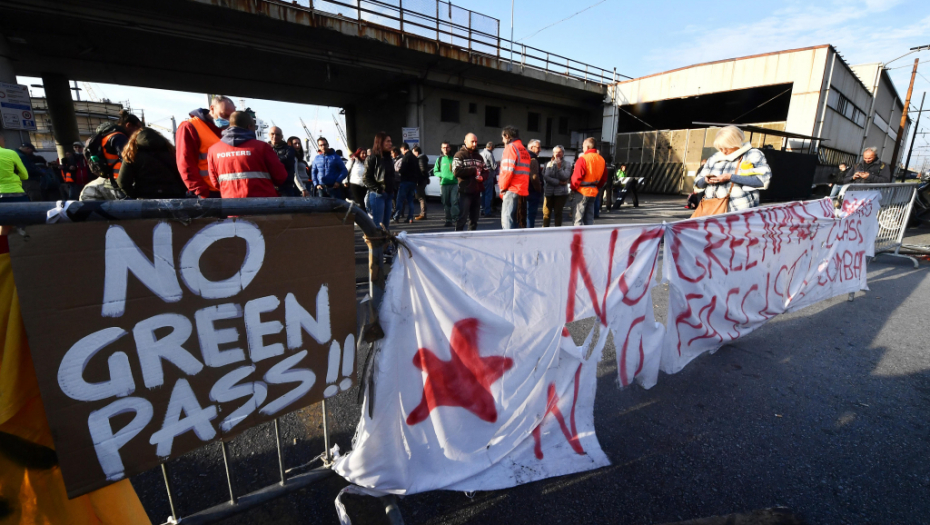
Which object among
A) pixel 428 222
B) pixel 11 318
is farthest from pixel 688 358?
pixel 428 222

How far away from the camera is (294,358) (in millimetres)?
1443

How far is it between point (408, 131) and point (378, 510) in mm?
16735

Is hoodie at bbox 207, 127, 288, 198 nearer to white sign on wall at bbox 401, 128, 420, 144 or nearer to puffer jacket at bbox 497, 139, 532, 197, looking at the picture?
puffer jacket at bbox 497, 139, 532, 197

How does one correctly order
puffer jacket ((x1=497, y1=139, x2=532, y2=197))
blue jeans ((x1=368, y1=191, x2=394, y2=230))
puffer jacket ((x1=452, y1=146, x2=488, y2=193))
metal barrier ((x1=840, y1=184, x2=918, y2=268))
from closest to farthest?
metal barrier ((x1=840, y1=184, x2=918, y2=268))
blue jeans ((x1=368, y1=191, x2=394, y2=230))
puffer jacket ((x1=497, y1=139, x2=532, y2=197))
puffer jacket ((x1=452, y1=146, x2=488, y2=193))

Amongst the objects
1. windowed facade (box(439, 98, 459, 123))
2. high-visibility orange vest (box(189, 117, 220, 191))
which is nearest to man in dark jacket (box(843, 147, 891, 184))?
high-visibility orange vest (box(189, 117, 220, 191))

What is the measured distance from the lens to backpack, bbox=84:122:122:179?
406 cm

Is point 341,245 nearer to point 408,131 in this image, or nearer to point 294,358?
point 294,358

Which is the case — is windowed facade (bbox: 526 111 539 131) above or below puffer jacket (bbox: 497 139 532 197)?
above

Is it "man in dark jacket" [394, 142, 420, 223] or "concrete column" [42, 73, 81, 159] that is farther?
"concrete column" [42, 73, 81, 159]

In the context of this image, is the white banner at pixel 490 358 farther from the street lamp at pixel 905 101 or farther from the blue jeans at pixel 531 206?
the street lamp at pixel 905 101

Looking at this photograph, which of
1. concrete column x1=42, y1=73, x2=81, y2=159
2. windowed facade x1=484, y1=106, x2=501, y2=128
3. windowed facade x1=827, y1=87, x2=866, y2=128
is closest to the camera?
concrete column x1=42, y1=73, x2=81, y2=159

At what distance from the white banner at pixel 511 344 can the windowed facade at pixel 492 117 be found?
20902mm

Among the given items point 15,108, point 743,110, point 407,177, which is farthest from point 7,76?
point 743,110

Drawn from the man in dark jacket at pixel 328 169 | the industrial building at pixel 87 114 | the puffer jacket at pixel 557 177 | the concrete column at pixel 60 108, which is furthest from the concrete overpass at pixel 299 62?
the industrial building at pixel 87 114
